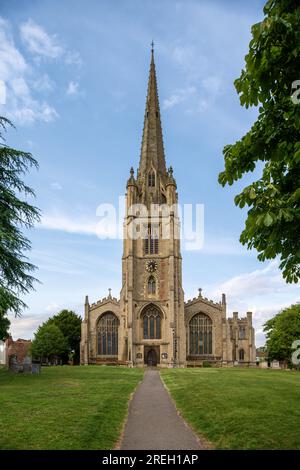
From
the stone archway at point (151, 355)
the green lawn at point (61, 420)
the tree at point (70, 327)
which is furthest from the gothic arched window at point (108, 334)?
the green lawn at point (61, 420)

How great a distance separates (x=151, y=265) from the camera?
5956cm

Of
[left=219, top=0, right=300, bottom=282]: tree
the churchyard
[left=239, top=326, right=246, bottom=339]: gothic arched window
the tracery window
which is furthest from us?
[left=239, top=326, right=246, bottom=339]: gothic arched window

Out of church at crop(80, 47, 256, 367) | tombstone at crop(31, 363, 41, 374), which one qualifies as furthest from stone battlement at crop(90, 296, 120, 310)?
tombstone at crop(31, 363, 41, 374)

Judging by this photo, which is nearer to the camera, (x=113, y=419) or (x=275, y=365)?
(x=113, y=419)

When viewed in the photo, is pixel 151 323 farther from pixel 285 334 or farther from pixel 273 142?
pixel 273 142

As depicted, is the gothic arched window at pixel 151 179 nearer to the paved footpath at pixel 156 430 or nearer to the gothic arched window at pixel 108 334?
the gothic arched window at pixel 108 334

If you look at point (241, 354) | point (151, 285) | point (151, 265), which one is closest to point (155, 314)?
point (151, 285)

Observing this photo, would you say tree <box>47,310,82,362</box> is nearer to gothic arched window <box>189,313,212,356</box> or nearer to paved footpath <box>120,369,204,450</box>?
gothic arched window <box>189,313,212,356</box>

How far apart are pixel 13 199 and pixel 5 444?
51.5 ft

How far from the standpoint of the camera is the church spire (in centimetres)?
6706

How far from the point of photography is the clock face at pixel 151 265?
5944 centimetres

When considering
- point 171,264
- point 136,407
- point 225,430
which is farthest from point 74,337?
point 225,430

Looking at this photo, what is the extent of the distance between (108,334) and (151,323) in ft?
22.0
